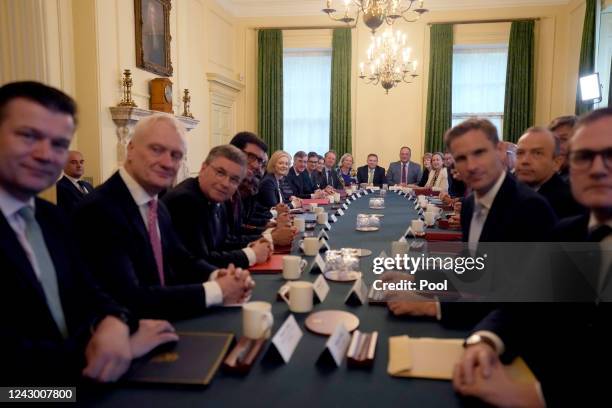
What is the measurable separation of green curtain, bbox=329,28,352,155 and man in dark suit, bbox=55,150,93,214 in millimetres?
5652

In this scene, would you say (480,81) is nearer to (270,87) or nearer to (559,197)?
(270,87)

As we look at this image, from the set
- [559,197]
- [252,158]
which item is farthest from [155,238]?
[559,197]

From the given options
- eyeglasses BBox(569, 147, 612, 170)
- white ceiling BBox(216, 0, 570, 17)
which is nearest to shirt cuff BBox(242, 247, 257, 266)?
eyeglasses BBox(569, 147, 612, 170)

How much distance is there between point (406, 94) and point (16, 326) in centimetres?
906

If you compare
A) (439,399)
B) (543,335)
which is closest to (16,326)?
(439,399)

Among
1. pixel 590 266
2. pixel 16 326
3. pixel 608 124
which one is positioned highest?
pixel 608 124

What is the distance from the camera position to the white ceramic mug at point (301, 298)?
5.32 feet

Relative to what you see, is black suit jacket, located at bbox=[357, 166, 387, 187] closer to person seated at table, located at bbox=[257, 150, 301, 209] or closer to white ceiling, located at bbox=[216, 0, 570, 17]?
white ceiling, located at bbox=[216, 0, 570, 17]

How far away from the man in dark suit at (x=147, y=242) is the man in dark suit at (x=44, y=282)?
22 cm

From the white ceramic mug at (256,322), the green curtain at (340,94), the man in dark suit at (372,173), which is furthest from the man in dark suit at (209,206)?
the green curtain at (340,94)

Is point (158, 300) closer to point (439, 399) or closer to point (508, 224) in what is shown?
point (439, 399)

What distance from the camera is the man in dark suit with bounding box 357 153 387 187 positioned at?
905 centimetres

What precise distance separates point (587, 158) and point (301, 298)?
97cm

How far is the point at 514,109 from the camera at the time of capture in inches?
358
